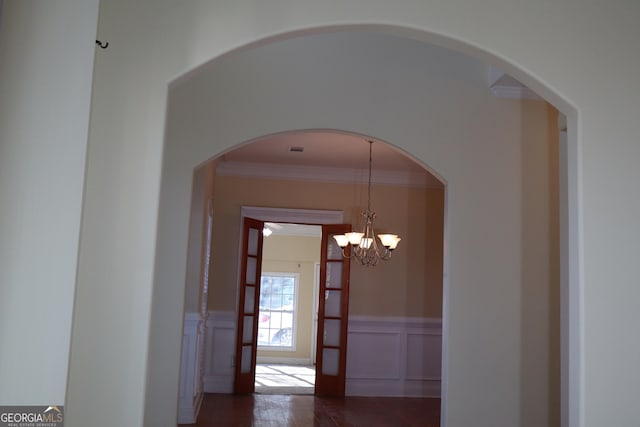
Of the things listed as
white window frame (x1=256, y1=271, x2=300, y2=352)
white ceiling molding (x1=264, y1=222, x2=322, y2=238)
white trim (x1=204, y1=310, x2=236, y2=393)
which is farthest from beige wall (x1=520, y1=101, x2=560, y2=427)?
white window frame (x1=256, y1=271, x2=300, y2=352)

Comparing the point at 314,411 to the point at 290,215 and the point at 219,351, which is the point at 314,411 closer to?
the point at 219,351

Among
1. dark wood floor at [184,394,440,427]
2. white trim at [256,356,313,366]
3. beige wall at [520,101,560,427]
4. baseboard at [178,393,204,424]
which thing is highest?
beige wall at [520,101,560,427]

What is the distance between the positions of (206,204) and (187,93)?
83.7 inches

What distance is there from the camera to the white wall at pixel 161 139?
104 inches

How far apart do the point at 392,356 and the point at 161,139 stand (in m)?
6.31

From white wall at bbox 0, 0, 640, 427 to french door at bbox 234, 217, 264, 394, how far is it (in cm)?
554

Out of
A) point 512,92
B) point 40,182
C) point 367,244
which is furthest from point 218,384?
point 40,182

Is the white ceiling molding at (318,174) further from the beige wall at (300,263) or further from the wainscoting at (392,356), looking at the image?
the beige wall at (300,263)

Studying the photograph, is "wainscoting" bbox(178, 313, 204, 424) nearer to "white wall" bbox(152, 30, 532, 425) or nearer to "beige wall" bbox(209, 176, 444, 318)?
"white wall" bbox(152, 30, 532, 425)

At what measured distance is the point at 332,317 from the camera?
861 cm

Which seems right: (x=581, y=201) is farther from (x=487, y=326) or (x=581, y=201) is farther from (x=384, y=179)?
(x=384, y=179)

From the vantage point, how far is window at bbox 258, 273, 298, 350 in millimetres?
13633

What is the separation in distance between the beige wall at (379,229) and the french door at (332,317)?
0.17m

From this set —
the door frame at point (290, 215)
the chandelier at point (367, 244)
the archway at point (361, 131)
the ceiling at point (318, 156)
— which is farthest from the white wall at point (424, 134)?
the door frame at point (290, 215)
